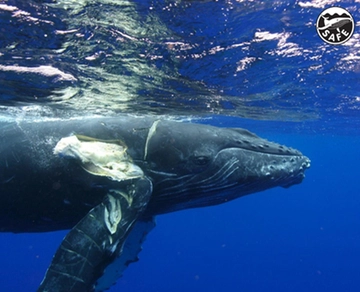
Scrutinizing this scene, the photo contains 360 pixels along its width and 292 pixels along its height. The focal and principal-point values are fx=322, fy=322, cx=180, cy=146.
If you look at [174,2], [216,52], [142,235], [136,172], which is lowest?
[142,235]

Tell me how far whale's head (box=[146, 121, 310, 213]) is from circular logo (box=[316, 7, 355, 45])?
4886 mm

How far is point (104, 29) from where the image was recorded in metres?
9.42

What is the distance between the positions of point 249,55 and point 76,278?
1071 centimetres

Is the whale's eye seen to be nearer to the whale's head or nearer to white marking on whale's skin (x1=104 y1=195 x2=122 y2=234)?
the whale's head

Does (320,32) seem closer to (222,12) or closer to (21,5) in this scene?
(222,12)

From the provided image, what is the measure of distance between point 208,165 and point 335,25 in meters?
7.35

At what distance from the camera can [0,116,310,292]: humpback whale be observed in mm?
5969

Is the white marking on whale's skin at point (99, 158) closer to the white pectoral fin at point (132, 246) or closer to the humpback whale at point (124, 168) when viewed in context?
the humpback whale at point (124, 168)

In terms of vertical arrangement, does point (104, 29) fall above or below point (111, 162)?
above

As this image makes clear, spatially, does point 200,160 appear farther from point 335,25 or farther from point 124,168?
point 335,25

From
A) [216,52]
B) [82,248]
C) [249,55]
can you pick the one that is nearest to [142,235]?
[82,248]

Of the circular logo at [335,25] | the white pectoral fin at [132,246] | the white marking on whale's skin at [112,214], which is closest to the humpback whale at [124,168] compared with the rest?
the white marking on whale's skin at [112,214]

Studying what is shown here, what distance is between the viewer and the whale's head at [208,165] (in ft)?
21.7

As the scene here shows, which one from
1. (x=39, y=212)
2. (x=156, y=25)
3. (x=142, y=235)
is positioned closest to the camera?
(x=39, y=212)
